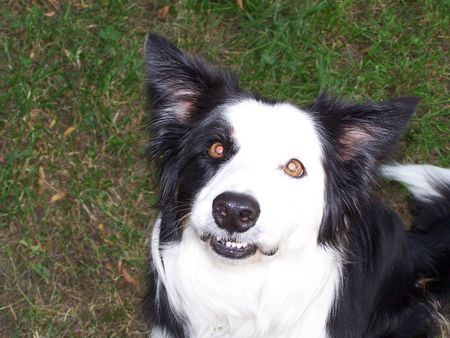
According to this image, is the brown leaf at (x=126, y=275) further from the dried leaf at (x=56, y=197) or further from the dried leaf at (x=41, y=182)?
the dried leaf at (x=41, y=182)

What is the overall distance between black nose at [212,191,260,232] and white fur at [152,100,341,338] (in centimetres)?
3

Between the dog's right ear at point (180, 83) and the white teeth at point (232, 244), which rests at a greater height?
the dog's right ear at point (180, 83)

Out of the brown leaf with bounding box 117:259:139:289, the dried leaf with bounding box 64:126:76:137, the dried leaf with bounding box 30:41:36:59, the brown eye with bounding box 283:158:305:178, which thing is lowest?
the brown leaf with bounding box 117:259:139:289

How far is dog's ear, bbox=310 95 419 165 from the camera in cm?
334

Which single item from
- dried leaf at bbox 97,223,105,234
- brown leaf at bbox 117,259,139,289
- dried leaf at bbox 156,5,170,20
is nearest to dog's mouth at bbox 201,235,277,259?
brown leaf at bbox 117,259,139,289

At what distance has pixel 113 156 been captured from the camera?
17.2ft

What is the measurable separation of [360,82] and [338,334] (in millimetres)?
2243

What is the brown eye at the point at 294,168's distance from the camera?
334cm

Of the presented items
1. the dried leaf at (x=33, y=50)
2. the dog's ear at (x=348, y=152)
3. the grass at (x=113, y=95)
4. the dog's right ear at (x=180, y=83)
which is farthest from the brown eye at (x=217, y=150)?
the dried leaf at (x=33, y=50)

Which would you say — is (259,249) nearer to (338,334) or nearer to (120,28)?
(338,334)

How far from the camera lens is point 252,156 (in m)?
3.32

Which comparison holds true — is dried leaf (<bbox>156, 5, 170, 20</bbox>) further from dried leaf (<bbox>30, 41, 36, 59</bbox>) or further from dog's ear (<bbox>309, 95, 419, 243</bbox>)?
dog's ear (<bbox>309, 95, 419, 243</bbox>)

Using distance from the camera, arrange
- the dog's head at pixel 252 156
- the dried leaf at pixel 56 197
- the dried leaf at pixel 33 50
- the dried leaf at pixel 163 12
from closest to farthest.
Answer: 1. the dog's head at pixel 252 156
2. the dried leaf at pixel 56 197
3. the dried leaf at pixel 33 50
4. the dried leaf at pixel 163 12

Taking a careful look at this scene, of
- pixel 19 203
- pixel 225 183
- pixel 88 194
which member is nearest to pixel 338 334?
pixel 225 183
